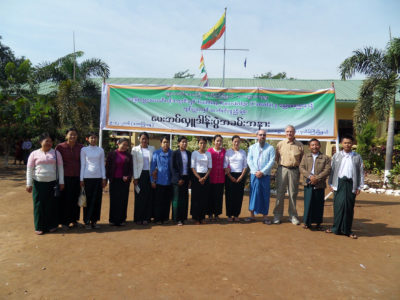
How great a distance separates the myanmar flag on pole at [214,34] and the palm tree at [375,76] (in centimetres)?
398

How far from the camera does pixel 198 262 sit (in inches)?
132

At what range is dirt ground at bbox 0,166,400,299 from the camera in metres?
2.72

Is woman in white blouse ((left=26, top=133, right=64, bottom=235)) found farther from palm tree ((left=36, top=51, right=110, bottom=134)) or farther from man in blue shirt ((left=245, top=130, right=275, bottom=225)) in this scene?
palm tree ((left=36, top=51, right=110, bottom=134))

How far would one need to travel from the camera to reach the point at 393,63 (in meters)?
8.70

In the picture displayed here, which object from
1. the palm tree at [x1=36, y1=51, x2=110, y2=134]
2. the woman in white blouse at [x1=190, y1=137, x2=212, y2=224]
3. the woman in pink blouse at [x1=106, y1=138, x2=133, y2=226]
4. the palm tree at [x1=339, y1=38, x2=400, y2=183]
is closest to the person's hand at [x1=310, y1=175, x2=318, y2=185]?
the woman in white blouse at [x1=190, y1=137, x2=212, y2=224]

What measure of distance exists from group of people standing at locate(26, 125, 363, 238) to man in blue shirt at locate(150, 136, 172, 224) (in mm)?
16

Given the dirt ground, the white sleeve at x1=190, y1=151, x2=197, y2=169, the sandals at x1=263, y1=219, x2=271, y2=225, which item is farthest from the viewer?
the sandals at x1=263, y1=219, x2=271, y2=225

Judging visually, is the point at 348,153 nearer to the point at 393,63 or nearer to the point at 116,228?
the point at 116,228

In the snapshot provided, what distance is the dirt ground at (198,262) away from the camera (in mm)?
2721

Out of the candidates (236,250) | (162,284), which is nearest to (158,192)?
(236,250)

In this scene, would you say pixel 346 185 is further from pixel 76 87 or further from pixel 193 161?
pixel 76 87

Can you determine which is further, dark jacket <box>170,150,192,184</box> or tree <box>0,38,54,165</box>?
tree <box>0,38,54,165</box>

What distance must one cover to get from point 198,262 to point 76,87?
9166 millimetres

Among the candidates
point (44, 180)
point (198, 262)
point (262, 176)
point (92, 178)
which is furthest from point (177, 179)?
point (44, 180)
